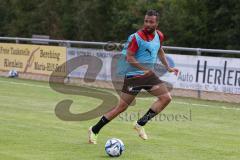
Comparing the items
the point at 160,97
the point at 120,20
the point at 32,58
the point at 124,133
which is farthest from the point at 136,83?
the point at 120,20

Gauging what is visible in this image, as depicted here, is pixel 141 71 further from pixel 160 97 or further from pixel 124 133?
pixel 124 133

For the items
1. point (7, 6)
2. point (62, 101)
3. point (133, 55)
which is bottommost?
point (7, 6)

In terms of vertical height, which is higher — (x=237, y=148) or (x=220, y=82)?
(x=237, y=148)

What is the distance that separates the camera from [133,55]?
1070cm

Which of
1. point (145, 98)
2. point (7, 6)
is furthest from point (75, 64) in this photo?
point (7, 6)

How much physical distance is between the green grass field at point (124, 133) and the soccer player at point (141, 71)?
55cm

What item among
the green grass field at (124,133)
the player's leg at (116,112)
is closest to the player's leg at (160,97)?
the player's leg at (116,112)

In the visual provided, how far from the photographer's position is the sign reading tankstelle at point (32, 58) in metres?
25.9

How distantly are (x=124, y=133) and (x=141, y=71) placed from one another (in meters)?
1.94

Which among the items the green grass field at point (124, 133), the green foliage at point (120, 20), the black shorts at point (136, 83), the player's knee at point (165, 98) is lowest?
the green foliage at point (120, 20)

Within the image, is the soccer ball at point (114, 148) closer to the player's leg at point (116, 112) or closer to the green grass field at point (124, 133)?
the green grass field at point (124, 133)

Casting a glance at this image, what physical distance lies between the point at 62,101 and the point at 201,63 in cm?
462

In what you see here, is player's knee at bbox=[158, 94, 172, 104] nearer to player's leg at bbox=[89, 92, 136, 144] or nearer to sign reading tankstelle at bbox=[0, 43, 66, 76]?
player's leg at bbox=[89, 92, 136, 144]

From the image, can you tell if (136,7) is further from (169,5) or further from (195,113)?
(195,113)
